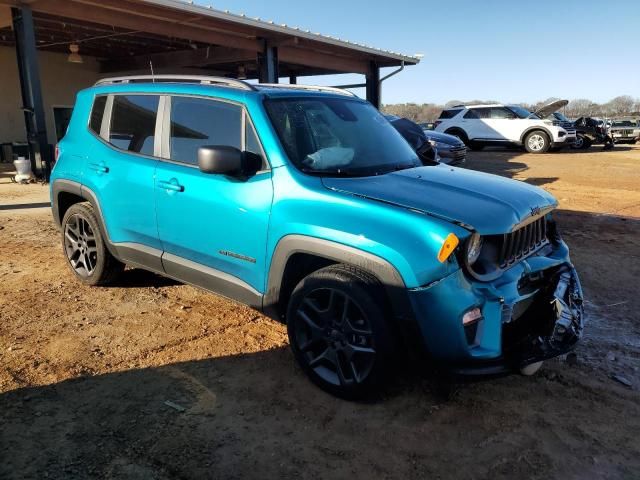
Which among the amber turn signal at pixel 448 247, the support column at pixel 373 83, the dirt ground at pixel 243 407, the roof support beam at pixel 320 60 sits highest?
the roof support beam at pixel 320 60

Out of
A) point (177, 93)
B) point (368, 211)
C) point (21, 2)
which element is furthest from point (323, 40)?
point (368, 211)

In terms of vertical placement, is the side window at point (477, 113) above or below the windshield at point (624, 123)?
above

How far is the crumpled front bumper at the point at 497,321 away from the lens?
2.64m

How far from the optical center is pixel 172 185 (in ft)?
12.3

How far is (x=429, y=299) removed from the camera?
2.64 m

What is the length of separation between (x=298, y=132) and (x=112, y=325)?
2.10 m

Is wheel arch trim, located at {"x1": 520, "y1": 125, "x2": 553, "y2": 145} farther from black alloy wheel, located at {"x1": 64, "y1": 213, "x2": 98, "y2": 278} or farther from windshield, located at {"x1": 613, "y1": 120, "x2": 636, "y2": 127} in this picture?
black alloy wheel, located at {"x1": 64, "y1": 213, "x2": 98, "y2": 278}

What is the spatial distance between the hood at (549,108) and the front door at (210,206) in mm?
18796

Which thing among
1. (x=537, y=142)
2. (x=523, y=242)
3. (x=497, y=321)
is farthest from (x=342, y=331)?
(x=537, y=142)

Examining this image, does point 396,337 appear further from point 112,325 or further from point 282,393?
point 112,325

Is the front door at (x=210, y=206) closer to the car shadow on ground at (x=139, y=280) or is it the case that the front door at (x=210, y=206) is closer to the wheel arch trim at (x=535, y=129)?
the car shadow on ground at (x=139, y=280)

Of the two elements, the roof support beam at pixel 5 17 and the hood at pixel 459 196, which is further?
the roof support beam at pixel 5 17

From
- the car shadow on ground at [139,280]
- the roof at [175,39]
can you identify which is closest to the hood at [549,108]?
the roof at [175,39]

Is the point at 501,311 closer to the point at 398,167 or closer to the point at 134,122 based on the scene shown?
the point at 398,167
